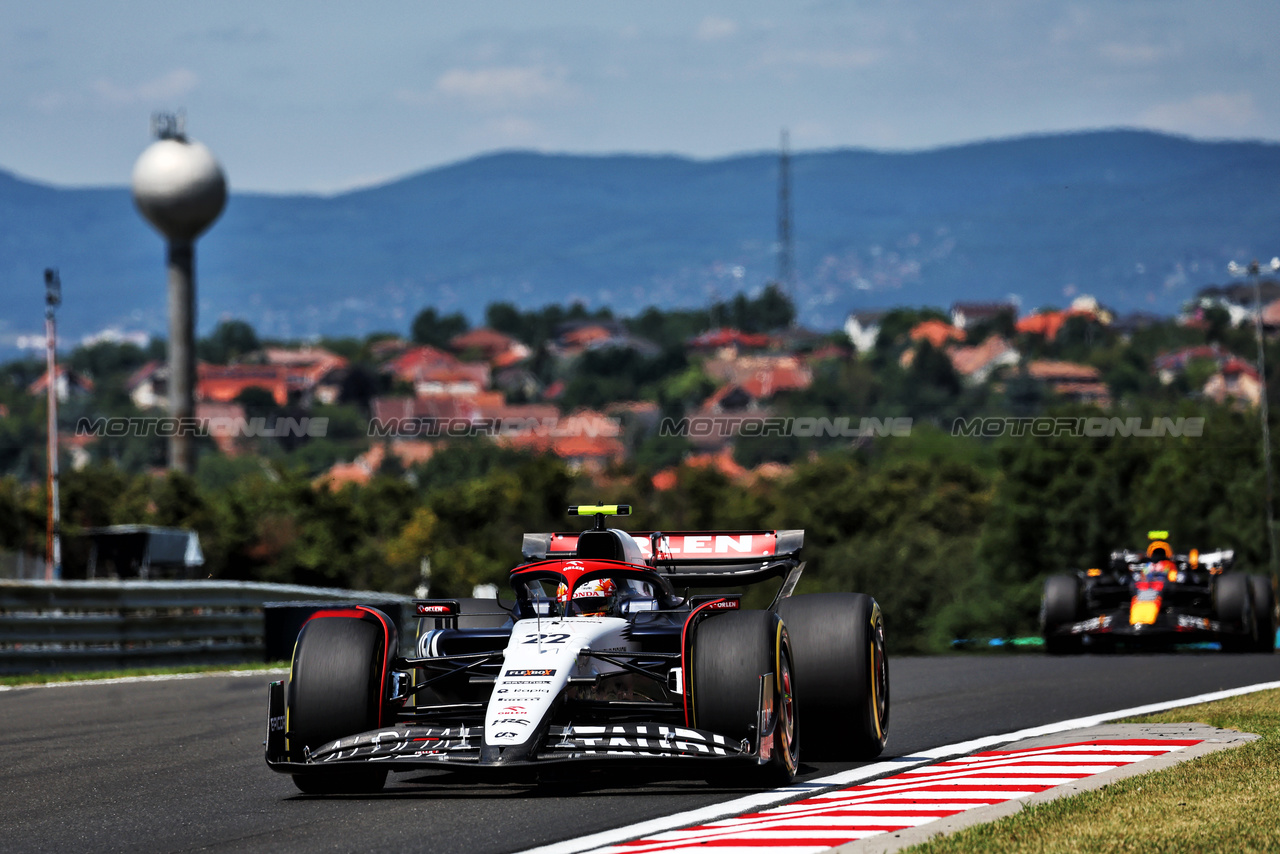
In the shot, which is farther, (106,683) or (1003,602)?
(1003,602)

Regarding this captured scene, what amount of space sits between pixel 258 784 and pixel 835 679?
3.40 metres

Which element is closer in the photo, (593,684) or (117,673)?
(593,684)

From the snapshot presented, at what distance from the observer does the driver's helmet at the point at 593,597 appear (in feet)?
37.0

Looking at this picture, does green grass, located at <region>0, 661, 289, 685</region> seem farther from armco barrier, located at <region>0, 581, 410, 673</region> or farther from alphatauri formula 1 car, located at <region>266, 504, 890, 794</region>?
alphatauri formula 1 car, located at <region>266, 504, 890, 794</region>

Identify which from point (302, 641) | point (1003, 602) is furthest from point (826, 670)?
point (1003, 602)

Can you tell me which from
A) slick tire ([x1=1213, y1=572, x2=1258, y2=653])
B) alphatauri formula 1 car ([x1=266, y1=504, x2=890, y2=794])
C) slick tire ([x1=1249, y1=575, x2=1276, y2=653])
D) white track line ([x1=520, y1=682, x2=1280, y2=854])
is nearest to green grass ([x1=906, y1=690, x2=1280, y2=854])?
white track line ([x1=520, y1=682, x2=1280, y2=854])

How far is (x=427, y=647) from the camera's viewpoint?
11312 millimetres

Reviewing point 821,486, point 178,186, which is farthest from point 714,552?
point 821,486

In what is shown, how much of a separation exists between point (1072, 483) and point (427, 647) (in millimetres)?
77518

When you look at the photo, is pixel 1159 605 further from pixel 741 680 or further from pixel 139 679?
pixel 741 680

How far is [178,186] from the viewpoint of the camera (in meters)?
104

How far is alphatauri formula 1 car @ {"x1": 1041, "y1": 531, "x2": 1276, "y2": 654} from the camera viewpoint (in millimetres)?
24047

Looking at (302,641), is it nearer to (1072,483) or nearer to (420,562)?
(1072,483)

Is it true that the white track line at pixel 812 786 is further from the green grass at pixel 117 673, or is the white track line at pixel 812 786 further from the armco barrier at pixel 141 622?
the green grass at pixel 117 673
